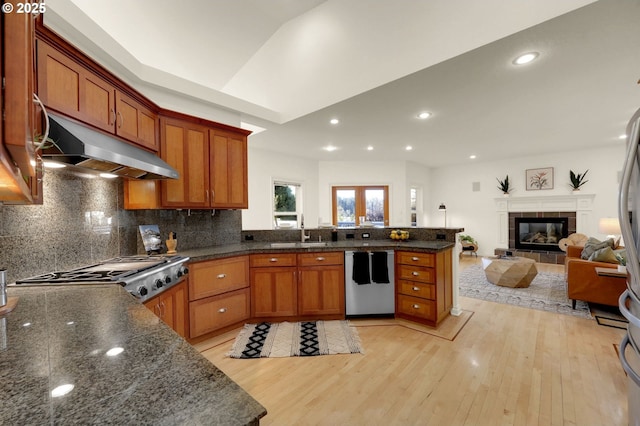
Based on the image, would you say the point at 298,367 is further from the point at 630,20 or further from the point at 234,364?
the point at 630,20

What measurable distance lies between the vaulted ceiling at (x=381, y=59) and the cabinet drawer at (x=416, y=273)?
6.60 feet

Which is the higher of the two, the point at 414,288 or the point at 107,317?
the point at 107,317

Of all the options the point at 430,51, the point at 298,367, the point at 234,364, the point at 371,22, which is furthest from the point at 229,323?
the point at 371,22

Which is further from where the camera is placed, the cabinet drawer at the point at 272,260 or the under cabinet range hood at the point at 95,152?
the cabinet drawer at the point at 272,260

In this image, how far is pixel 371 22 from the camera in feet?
9.97

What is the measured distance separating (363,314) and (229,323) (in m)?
1.51

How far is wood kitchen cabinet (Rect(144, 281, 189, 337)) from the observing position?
2.01 meters

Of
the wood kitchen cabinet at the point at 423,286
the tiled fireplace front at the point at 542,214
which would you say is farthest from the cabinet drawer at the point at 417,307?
the tiled fireplace front at the point at 542,214

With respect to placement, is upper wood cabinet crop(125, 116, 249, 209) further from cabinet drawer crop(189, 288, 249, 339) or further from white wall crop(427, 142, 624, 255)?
white wall crop(427, 142, 624, 255)

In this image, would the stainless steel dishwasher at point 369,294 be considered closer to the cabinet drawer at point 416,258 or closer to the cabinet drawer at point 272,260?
the cabinet drawer at point 416,258

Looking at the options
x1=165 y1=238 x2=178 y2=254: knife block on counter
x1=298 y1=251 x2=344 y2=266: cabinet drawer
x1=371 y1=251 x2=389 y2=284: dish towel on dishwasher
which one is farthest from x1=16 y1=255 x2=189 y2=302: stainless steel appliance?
x1=371 y1=251 x2=389 y2=284: dish towel on dishwasher

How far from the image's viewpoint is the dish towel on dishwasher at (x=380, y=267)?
314cm

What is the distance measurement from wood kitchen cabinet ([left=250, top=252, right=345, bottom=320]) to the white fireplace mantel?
6.22 meters

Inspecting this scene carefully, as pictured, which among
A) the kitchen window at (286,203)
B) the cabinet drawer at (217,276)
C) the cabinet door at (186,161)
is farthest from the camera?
the kitchen window at (286,203)
